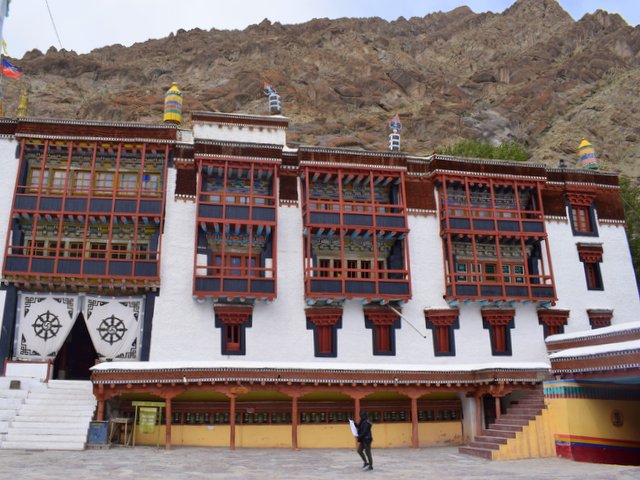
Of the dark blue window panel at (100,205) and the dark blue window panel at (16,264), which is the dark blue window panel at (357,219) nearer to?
the dark blue window panel at (100,205)

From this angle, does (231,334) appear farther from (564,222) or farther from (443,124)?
(443,124)

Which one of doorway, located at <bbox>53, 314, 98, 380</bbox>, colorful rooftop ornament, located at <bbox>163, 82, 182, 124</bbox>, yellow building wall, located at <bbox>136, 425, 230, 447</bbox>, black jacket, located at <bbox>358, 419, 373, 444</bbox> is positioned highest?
colorful rooftop ornament, located at <bbox>163, 82, 182, 124</bbox>

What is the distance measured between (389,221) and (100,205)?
13653 millimetres

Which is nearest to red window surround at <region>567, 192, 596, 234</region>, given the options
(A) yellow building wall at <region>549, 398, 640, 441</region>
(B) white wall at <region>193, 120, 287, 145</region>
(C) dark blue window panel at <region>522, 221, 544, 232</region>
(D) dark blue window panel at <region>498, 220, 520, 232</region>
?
(C) dark blue window panel at <region>522, 221, 544, 232</region>

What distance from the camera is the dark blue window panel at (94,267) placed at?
82.8 ft

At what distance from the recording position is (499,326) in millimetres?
28500

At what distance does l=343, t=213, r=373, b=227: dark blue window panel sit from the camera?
91.0ft

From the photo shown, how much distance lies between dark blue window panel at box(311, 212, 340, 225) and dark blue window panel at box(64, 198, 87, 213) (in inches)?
414

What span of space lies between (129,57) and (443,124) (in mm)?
53349

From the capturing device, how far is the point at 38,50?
88938mm

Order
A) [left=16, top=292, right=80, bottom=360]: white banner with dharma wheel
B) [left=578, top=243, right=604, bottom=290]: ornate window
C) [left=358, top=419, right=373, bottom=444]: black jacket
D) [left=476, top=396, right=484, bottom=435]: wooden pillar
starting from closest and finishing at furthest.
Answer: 1. [left=358, top=419, right=373, bottom=444]: black jacket
2. [left=476, top=396, right=484, bottom=435]: wooden pillar
3. [left=16, top=292, right=80, bottom=360]: white banner with dharma wheel
4. [left=578, top=243, right=604, bottom=290]: ornate window

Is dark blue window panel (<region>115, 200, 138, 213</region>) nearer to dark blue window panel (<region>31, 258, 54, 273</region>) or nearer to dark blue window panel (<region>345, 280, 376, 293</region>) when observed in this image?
dark blue window panel (<region>31, 258, 54, 273</region>)

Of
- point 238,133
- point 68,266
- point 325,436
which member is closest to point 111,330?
point 68,266

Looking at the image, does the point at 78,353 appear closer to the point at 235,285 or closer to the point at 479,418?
the point at 235,285
